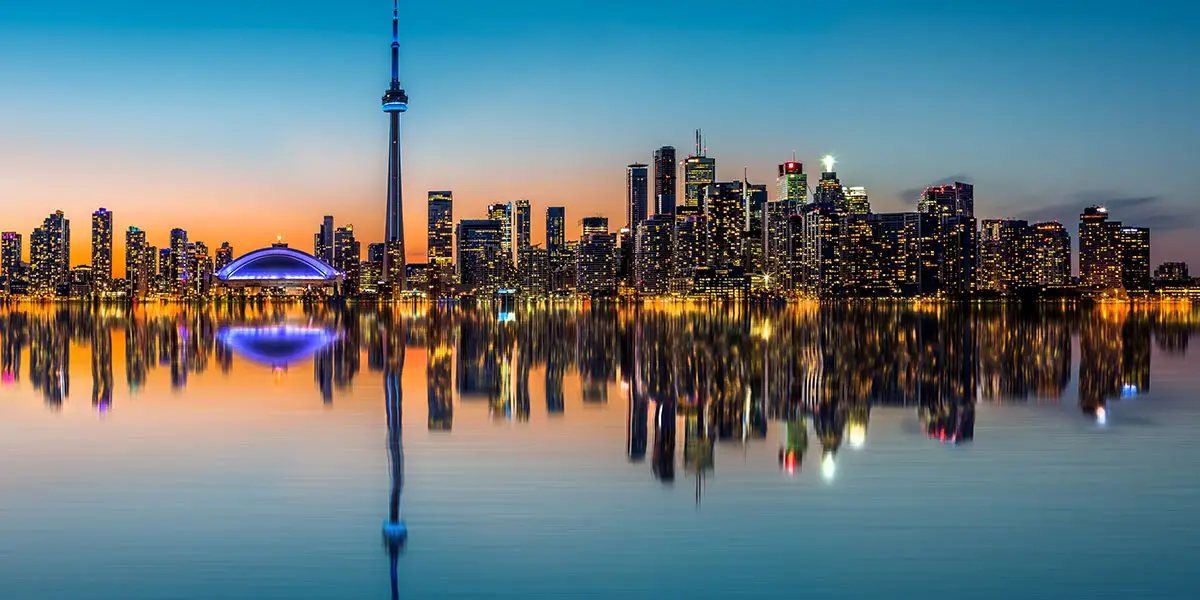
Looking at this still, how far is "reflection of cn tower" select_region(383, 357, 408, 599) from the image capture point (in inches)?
478

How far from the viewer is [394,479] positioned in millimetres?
16891

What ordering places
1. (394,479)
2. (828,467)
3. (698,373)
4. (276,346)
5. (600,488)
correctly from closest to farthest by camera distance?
(600,488)
(394,479)
(828,467)
(698,373)
(276,346)

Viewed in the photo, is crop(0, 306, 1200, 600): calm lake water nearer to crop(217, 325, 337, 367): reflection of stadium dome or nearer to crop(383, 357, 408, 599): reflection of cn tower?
crop(383, 357, 408, 599): reflection of cn tower

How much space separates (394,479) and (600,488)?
3.65 metres

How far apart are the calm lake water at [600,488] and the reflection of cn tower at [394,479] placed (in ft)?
0.26

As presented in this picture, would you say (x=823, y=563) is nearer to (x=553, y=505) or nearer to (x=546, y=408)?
(x=553, y=505)

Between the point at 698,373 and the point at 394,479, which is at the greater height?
the point at 698,373

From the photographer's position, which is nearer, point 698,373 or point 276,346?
point 698,373

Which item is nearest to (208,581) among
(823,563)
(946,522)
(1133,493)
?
(823,563)

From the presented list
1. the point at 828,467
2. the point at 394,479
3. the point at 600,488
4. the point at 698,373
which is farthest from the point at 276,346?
the point at 828,467

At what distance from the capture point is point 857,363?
44.3m

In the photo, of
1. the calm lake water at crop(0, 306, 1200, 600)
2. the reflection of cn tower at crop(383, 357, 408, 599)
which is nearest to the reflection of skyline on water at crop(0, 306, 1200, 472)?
the calm lake water at crop(0, 306, 1200, 600)

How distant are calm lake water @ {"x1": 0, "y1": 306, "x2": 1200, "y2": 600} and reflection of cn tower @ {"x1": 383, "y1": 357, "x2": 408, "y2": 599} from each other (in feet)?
0.26

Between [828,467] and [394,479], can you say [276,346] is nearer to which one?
[394,479]
